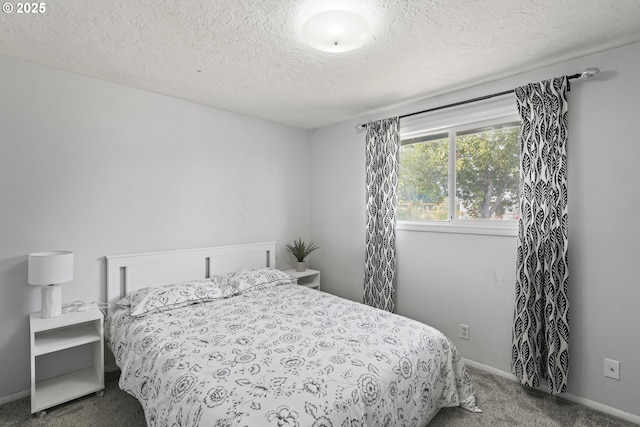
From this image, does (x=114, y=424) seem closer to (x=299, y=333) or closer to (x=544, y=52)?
(x=299, y=333)

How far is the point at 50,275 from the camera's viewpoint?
213cm

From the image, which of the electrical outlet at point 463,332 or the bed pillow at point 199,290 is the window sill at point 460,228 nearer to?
the electrical outlet at point 463,332

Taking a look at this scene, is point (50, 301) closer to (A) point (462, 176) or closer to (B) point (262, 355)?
(B) point (262, 355)

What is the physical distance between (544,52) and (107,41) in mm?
3000

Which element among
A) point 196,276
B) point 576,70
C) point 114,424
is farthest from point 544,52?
point 114,424

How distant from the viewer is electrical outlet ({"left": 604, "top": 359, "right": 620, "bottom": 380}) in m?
2.10

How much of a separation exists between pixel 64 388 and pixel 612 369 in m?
3.90

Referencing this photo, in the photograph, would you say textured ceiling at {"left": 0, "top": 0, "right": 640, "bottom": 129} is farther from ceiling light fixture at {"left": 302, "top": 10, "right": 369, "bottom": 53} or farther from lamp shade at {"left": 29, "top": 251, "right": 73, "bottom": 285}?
lamp shade at {"left": 29, "top": 251, "right": 73, "bottom": 285}

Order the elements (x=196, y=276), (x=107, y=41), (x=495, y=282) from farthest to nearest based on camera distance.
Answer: (x=196, y=276) < (x=495, y=282) < (x=107, y=41)

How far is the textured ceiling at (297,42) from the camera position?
1713mm

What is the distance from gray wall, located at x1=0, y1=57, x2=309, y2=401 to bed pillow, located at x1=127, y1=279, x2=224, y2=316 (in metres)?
0.44

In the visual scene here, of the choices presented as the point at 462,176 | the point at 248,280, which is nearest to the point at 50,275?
the point at 248,280

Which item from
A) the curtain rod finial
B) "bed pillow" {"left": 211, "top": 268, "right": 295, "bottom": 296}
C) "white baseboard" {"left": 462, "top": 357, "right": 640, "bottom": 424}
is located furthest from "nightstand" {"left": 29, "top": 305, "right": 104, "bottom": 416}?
the curtain rod finial

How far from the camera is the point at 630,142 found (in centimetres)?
206
